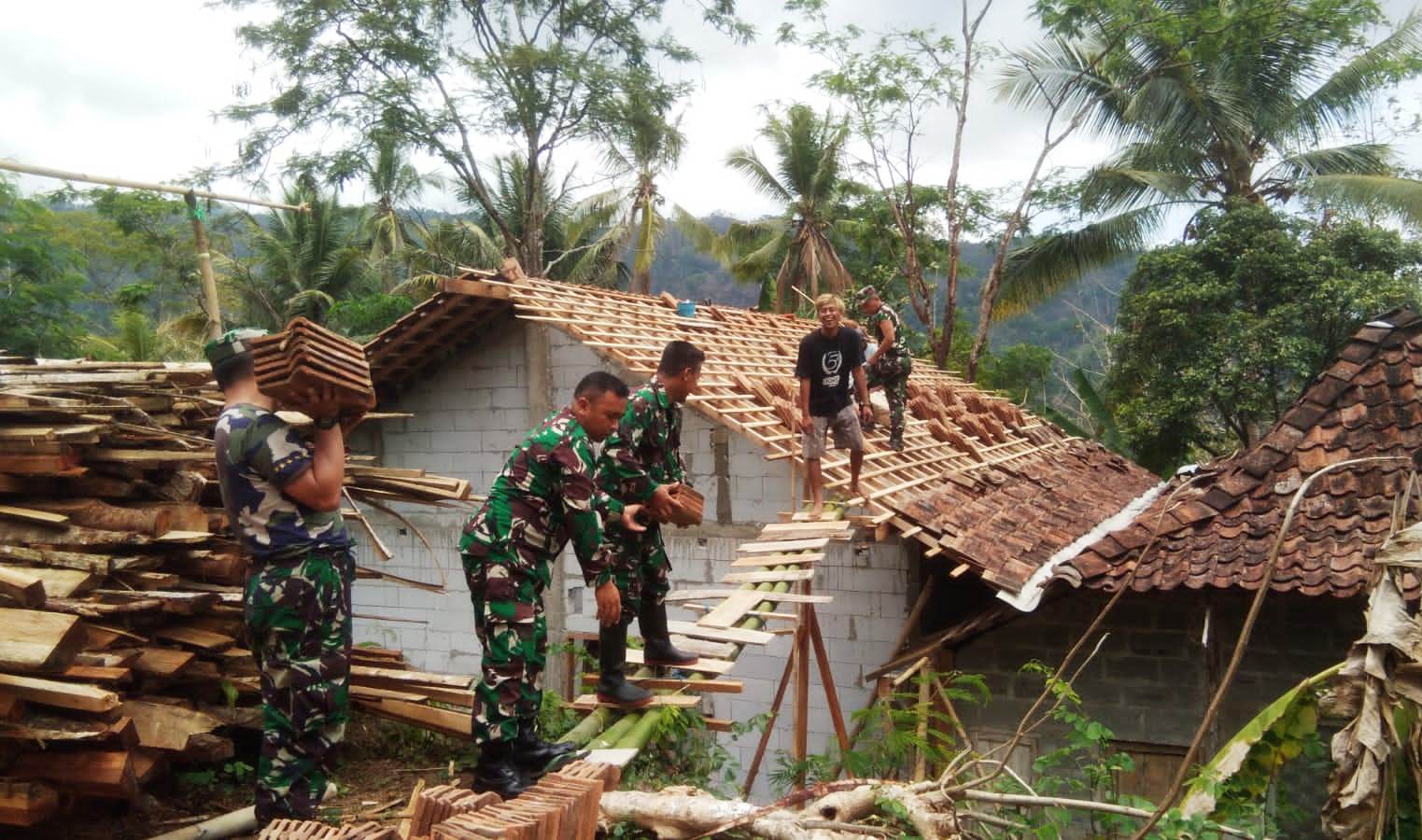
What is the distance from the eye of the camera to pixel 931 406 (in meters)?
12.5

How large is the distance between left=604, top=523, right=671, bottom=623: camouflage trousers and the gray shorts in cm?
290

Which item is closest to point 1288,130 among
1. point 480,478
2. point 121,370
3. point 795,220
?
point 795,220

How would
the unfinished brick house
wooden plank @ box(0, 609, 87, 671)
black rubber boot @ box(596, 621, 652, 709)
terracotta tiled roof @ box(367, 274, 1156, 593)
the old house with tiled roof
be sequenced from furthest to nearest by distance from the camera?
the unfinished brick house → terracotta tiled roof @ box(367, 274, 1156, 593) → the old house with tiled roof → black rubber boot @ box(596, 621, 652, 709) → wooden plank @ box(0, 609, 87, 671)

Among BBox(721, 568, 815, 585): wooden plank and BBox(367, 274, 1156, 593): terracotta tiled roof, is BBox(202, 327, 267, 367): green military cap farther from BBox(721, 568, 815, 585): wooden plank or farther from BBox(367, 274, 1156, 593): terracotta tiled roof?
BBox(367, 274, 1156, 593): terracotta tiled roof

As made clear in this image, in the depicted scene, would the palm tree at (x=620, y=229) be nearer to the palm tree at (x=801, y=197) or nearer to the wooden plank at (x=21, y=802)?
the palm tree at (x=801, y=197)

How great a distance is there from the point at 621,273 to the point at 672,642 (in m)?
25.7

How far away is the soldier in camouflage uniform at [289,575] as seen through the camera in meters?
3.58

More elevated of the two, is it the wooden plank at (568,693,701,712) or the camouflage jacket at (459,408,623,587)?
the camouflage jacket at (459,408,623,587)

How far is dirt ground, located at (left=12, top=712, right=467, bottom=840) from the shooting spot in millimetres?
3904

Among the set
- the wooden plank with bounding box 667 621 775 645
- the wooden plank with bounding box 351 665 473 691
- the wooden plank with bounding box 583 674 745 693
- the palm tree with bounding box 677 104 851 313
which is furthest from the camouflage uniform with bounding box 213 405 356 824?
the palm tree with bounding box 677 104 851 313

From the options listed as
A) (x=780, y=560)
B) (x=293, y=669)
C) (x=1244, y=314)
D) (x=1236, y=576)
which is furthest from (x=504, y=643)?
(x=1244, y=314)

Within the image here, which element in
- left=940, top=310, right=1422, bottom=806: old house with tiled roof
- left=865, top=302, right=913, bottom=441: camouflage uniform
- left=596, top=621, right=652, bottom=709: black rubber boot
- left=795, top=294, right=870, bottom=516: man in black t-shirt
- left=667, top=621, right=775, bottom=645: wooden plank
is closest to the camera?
left=596, top=621, right=652, bottom=709: black rubber boot

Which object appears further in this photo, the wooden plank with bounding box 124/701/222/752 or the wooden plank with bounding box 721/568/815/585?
the wooden plank with bounding box 721/568/815/585

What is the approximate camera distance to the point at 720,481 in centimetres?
984
